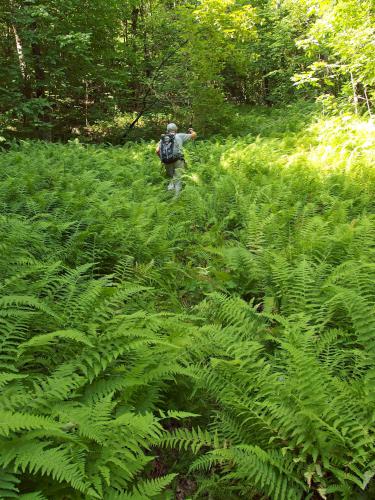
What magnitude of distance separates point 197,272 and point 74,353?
8.58 ft

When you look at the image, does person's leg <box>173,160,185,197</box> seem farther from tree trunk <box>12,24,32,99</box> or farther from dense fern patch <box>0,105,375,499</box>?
tree trunk <box>12,24,32,99</box>

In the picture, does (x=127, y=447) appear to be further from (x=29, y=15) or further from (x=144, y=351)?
(x=29, y=15)

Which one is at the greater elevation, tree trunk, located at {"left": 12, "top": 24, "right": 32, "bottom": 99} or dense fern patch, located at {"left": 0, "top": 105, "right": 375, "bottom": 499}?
tree trunk, located at {"left": 12, "top": 24, "right": 32, "bottom": 99}

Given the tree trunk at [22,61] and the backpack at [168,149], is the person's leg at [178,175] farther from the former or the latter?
the tree trunk at [22,61]

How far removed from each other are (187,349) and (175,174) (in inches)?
248

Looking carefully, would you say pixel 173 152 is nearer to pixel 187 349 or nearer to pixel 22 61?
pixel 187 349

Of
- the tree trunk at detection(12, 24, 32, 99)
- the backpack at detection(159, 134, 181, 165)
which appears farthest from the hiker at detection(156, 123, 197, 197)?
the tree trunk at detection(12, 24, 32, 99)

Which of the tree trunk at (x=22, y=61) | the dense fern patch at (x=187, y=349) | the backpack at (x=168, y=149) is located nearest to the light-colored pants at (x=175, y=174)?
the backpack at (x=168, y=149)

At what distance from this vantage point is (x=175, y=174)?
923cm

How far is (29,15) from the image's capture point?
1229cm

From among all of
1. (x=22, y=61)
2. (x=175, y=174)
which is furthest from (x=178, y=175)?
(x=22, y=61)

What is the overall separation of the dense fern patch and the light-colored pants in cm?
161

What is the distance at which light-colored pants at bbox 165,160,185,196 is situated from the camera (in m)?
8.66

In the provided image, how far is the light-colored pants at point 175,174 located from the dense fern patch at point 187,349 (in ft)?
5.27
